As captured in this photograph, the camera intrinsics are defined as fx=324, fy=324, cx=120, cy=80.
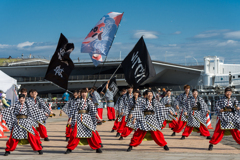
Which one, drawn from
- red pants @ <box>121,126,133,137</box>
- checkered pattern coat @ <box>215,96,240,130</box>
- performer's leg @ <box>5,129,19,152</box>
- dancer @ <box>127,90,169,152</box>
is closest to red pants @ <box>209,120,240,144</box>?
checkered pattern coat @ <box>215,96,240,130</box>

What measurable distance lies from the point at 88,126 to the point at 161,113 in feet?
5.85

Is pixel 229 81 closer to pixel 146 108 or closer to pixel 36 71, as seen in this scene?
pixel 36 71

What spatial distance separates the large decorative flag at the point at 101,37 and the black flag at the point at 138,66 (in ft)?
14.5

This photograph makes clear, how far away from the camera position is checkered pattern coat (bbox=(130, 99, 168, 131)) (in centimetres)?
753

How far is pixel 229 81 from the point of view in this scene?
128 feet

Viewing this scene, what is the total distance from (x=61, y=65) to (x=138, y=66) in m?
2.35

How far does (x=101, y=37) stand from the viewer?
14742 millimetres

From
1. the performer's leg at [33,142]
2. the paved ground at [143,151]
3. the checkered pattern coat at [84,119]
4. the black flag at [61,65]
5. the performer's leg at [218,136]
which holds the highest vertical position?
the black flag at [61,65]

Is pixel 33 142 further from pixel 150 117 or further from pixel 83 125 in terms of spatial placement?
pixel 150 117

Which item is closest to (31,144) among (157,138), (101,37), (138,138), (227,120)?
(138,138)

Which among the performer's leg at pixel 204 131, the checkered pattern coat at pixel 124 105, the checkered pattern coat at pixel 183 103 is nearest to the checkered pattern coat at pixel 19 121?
the checkered pattern coat at pixel 124 105

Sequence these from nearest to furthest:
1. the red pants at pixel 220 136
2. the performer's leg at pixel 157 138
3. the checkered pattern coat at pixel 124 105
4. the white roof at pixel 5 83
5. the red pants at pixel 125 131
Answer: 1. the performer's leg at pixel 157 138
2. the red pants at pixel 220 136
3. the red pants at pixel 125 131
4. the checkered pattern coat at pixel 124 105
5. the white roof at pixel 5 83

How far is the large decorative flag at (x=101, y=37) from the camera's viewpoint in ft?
47.9

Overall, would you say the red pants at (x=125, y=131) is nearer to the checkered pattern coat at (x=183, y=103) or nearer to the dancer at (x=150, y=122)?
the checkered pattern coat at (x=183, y=103)
